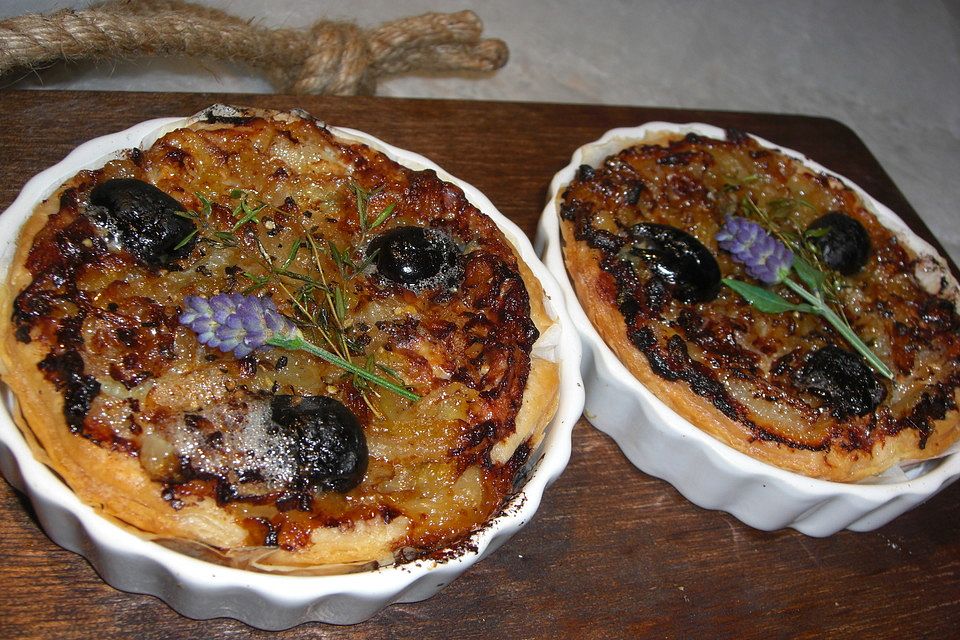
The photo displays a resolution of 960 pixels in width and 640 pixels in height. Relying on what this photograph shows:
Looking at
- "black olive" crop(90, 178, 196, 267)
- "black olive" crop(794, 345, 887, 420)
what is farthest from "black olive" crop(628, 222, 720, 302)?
"black olive" crop(90, 178, 196, 267)

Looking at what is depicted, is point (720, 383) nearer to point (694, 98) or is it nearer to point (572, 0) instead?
point (694, 98)

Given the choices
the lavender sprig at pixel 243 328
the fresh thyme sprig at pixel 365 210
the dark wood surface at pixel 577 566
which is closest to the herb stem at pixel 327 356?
the lavender sprig at pixel 243 328

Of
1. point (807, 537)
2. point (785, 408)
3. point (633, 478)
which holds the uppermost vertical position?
point (785, 408)

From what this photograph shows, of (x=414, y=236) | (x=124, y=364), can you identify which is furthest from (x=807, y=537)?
(x=124, y=364)

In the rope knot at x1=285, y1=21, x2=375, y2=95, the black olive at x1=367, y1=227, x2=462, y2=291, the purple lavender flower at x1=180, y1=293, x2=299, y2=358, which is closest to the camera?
the purple lavender flower at x1=180, y1=293, x2=299, y2=358

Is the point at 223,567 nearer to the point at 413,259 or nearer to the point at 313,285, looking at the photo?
the point at 313,285

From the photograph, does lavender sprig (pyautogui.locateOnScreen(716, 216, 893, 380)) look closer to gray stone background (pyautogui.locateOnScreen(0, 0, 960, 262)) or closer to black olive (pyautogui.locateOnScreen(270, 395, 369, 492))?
black olive (pyautogui.locateOnScreen(270, 395, 369, 492))

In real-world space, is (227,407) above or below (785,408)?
above
